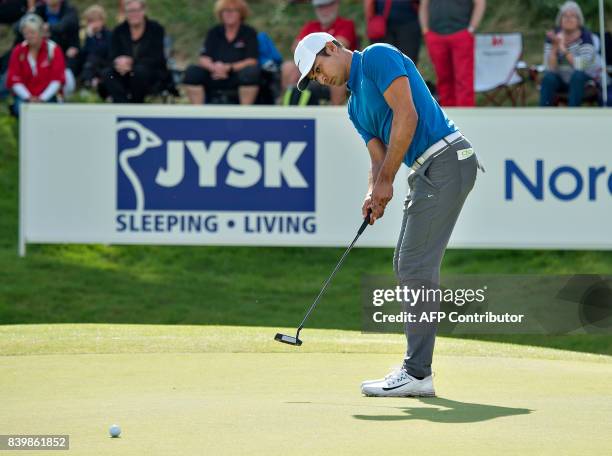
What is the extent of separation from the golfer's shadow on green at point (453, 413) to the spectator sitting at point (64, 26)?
12.2 meters

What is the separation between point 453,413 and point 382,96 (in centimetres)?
152

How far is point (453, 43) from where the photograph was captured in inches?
554

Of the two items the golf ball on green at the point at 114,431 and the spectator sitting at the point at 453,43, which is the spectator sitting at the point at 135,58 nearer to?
the spectator sitting at the point at 453,43

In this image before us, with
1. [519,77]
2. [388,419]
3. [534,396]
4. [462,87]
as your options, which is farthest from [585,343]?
[388,419]

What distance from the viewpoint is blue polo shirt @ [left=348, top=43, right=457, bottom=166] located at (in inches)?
243

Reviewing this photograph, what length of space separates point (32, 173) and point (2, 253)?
2820mm

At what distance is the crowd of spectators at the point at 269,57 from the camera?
14141 mm

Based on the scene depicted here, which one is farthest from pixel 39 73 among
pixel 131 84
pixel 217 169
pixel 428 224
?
pixel 428 224

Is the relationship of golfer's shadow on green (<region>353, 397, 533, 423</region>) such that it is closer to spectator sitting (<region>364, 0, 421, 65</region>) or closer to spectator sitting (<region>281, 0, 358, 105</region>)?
spectator sitting (<region>281, 0, 358, 105</region>)

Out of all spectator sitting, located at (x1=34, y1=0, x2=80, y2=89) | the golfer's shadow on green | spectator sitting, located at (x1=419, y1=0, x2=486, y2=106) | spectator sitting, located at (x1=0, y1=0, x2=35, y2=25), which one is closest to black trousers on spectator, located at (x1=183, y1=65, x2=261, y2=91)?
spectator sitting, located at (x1=419, y1=0, x2=486, y2=106)

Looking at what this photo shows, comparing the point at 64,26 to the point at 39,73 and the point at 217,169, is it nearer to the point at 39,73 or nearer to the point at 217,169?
the point at 39,73

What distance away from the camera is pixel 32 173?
41.9ft

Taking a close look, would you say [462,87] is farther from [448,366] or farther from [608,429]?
[608,429]

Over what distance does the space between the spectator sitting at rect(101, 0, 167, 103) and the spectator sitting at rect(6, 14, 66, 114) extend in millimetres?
621
